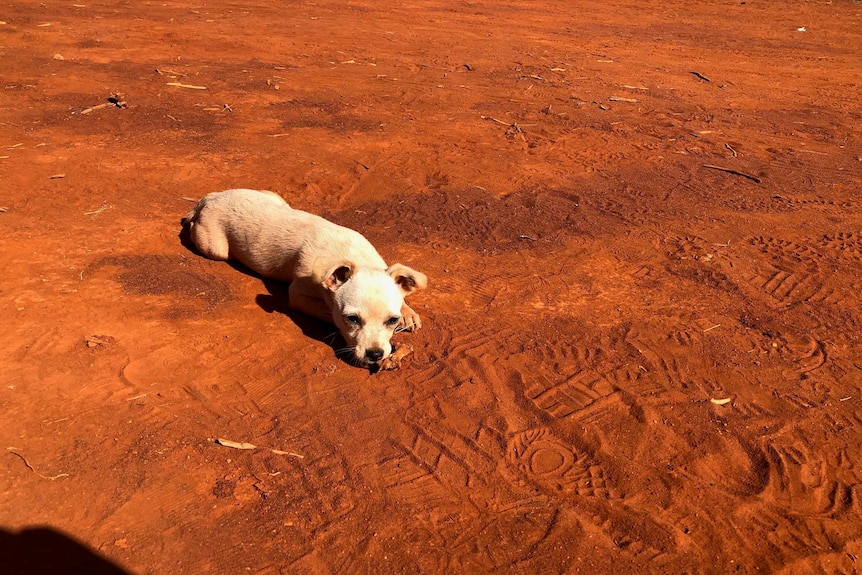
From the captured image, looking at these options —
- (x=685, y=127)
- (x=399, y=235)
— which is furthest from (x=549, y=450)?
(x=685, y=127)

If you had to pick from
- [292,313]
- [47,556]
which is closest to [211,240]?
[292,313]

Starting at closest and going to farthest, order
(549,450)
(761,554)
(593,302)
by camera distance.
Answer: (761,554) → (549,450) → (593,302)

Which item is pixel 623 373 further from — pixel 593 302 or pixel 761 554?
pixel 761 554

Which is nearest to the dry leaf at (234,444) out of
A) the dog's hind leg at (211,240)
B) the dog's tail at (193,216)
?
the dog's hind leg at (211,240)

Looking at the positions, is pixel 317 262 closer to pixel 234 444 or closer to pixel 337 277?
pixel 337 277

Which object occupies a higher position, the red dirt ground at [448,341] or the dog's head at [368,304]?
the dog's head at [368,304]

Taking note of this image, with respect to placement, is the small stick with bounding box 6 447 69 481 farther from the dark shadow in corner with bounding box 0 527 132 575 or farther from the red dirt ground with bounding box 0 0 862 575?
the dark shadow in corner with bounding box 0 527 132 575

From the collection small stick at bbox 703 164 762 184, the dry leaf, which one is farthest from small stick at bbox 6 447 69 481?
small stick at bbox 703 164 762 184

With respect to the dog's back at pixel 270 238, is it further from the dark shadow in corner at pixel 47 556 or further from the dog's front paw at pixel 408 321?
the dark shadow in corner at pixel 47 556
